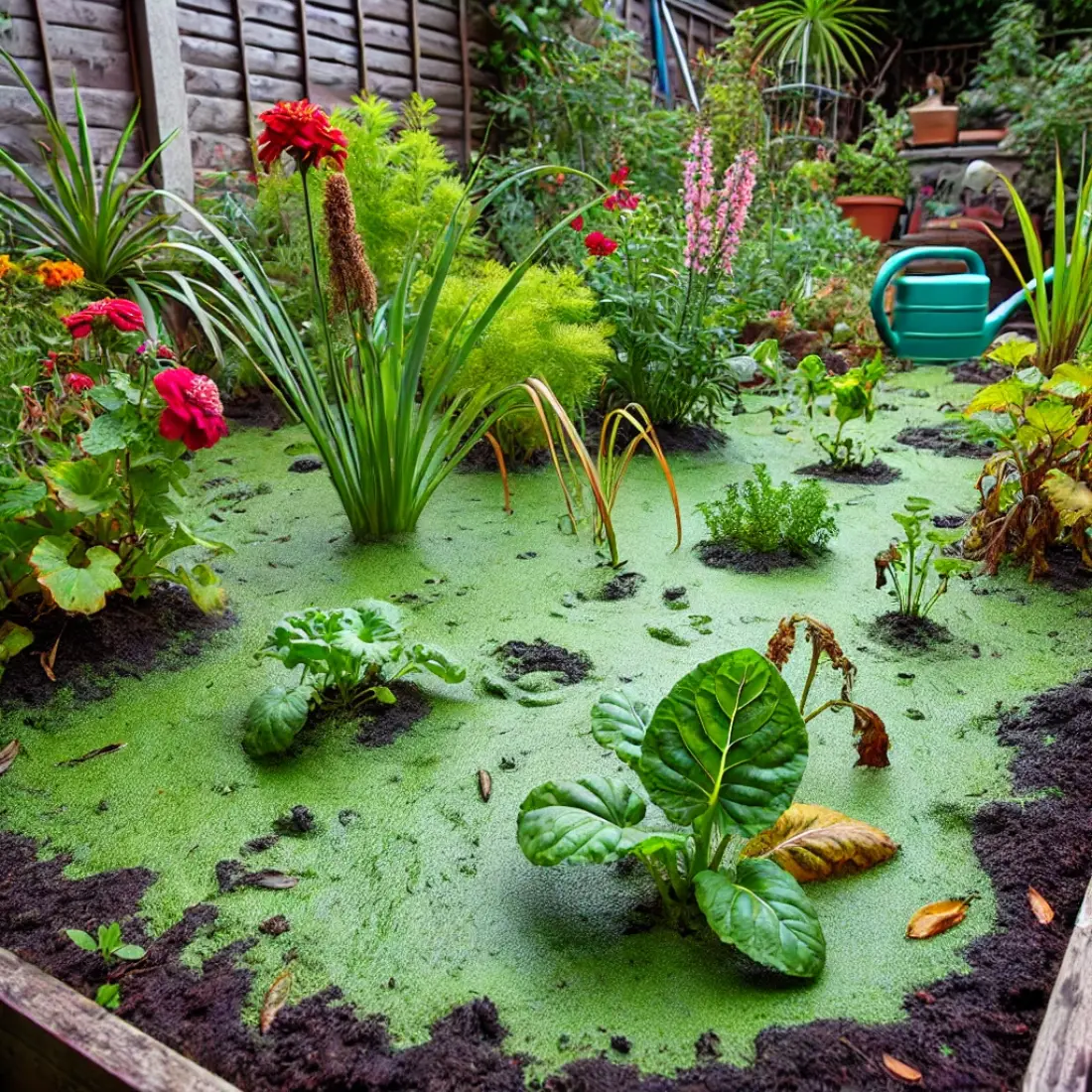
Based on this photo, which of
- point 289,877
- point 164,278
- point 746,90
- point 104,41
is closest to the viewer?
point 289,877

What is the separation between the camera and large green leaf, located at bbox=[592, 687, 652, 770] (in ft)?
4.07

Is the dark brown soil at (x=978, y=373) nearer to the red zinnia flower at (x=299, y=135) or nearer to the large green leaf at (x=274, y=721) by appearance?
the red zinnia flower at (x=299, y=135)

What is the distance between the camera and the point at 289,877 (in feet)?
4.09

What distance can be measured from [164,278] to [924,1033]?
3172 mm

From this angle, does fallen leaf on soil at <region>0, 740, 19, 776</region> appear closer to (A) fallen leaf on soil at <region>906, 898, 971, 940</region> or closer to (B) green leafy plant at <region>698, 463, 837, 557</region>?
(A) fallen leaf on soil at <region>906, 898, 971, 940</region>

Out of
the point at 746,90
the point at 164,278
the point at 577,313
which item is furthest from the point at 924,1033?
the point at 746,90

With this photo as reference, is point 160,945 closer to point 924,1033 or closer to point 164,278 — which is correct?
point 924,1033

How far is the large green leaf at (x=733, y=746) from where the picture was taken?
1.12m

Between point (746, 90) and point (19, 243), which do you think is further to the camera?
point (746, 90)

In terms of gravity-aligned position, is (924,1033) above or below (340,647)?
below

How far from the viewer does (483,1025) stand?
3.29ft

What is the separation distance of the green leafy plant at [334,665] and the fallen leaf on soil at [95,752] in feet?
0.73

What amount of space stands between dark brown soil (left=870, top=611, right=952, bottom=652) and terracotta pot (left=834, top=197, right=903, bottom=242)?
6.27 metres

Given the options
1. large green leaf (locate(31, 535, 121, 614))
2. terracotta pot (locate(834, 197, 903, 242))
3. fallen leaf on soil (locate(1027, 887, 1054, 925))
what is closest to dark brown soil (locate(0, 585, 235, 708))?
large green leaf (locate(31, 535, 121, 614))
